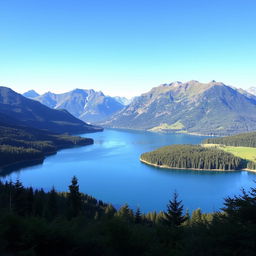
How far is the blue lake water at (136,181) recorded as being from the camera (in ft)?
258

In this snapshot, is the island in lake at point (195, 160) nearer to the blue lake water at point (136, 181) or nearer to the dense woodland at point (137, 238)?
the blue lake water at point (136, 181)

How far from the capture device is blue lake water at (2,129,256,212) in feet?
258

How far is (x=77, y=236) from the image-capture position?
15820 millimetres

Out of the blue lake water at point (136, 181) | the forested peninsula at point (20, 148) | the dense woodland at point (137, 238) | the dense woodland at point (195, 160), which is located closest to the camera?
the dense woodland at point (137, 238)

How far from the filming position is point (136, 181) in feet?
330

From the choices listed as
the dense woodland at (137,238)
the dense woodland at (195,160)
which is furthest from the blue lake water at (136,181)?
the dense woodland at (137,238)

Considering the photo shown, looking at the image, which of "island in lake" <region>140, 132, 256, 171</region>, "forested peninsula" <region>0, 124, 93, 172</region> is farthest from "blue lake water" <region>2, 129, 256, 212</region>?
"forested peninsula" <region>0, 124, 93, 172</region>

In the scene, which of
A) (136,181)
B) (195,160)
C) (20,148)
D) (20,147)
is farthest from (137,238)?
(20,147)

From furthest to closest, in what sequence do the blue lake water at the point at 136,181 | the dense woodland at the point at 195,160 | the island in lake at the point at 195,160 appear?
the dense woodland at the point at 195,160, the island in lake at the point at 195,160, the blue lake water at the point at 136,181

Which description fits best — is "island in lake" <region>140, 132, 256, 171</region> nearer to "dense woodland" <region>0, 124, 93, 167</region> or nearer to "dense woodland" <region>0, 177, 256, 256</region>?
"dense woodland" <region>0, 124, 93, 167</region>

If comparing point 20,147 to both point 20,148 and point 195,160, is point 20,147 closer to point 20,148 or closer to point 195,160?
point 20,148

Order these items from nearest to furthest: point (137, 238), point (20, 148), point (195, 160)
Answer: point (137, 238)
point (195, 160)
point (20, 148)

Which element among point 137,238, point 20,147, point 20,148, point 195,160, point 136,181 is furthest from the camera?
point 20,147

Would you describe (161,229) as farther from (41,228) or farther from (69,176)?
(69,176)
